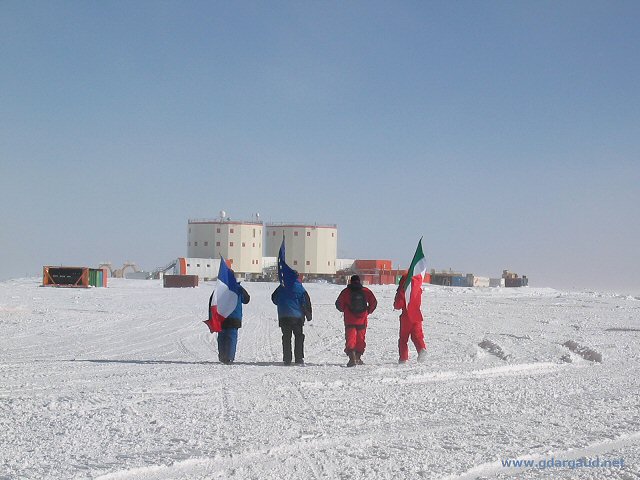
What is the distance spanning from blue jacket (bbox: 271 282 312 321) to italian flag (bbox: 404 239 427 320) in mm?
1623

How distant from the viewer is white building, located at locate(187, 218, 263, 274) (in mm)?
68500

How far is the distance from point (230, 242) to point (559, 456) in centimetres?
6358

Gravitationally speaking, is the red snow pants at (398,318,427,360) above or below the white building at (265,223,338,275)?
below

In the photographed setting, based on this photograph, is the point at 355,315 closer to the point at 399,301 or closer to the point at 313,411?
the point at 399,301

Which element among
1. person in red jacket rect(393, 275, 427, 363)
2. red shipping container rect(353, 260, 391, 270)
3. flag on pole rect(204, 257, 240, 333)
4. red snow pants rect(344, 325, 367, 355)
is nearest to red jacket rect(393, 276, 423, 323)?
person in red jacket rect(393, 275, 427, 363)

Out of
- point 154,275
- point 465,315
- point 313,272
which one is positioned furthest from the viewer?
point 313,272

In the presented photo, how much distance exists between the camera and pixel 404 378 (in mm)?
9828

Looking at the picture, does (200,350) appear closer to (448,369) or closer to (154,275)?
(448,369)

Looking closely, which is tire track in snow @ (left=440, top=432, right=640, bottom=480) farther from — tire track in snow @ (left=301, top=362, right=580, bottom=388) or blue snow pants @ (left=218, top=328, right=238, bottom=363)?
blue snow pants @ (left=218, top=328, right=238, bottom=363)

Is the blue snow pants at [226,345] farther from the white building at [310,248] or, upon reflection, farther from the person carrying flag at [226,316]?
the white building at [310,248]

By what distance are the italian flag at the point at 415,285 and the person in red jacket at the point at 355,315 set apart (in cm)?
81

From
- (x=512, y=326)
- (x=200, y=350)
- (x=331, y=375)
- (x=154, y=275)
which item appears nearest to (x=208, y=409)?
(x=331, y=375)

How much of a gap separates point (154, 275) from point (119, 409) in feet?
197

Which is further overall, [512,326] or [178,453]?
[512,326]
